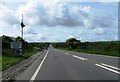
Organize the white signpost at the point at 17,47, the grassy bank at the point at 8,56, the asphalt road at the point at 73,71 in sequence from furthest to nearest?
1. the white signpost at the point at 17,47
2. the grassy bank at the point at 8,56
3. the asphalt road at the point at 73,71

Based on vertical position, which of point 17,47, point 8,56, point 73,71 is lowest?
point 8,56

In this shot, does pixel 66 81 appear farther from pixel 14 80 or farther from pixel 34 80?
pixel 14 80

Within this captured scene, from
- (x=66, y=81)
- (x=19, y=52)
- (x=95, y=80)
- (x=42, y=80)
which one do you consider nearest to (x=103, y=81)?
(x=95, y=80)

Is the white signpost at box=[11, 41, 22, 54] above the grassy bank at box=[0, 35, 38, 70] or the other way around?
above

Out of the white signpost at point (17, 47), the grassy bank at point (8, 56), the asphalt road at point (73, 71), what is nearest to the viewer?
the asphalt road at point (73, 71)

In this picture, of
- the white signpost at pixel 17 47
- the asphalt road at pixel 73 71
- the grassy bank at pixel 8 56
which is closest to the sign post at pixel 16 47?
the white signpost at pixel 17 47

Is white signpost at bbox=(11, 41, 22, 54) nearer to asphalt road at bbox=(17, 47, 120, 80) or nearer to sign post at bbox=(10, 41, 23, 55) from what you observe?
sign post at bbox=(10, 41, 23, 55)

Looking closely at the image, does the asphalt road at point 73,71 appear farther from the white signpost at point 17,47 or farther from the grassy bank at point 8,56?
the white signpost at point 17,47

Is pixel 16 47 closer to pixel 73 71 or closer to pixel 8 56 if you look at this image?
pixel 8 56

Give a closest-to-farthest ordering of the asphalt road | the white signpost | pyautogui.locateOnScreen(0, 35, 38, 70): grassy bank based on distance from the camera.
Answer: the asphalt road → pyautogui.locateOnScreen(0, 35, 38, 70): grassy bank → the white signpost

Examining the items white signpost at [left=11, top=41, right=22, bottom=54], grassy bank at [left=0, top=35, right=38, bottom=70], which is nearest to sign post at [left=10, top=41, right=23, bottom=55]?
white signpost at [left=11, top=41, right=22, bottom=54]

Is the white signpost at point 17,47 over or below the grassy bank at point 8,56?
over

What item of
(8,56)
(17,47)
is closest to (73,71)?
(8,56)

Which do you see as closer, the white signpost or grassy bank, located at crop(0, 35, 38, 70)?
grassy bank, located at crop(0, 35, 38, 70)
